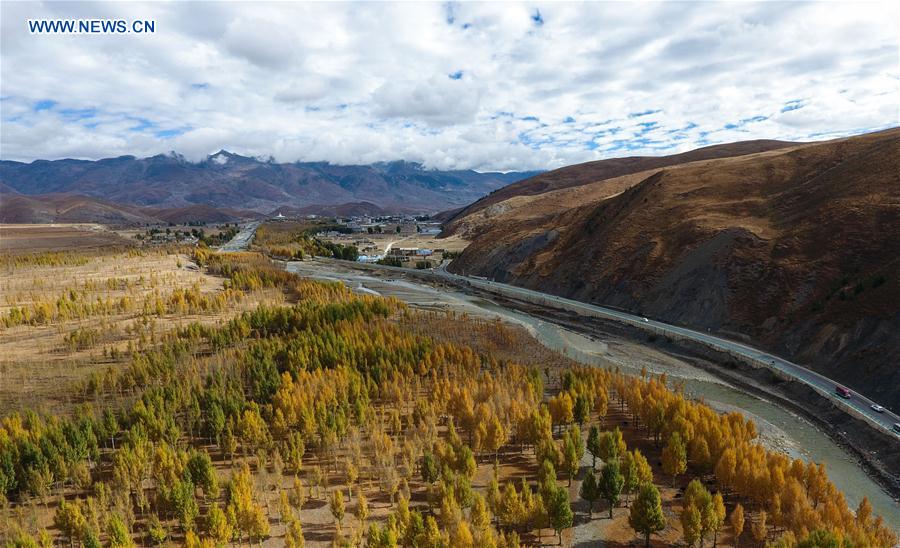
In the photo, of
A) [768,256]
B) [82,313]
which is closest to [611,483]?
[768,256]

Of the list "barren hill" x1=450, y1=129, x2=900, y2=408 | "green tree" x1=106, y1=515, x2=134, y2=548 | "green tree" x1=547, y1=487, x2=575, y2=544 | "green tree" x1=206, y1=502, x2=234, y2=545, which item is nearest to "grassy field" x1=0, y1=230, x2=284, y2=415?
"green tree" x1=106, y1=515, x2=134, y2=548

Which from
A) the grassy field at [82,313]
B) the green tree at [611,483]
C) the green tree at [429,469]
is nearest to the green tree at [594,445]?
the green tree at [611,483]

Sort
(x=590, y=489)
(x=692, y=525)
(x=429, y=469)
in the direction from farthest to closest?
(x=429, y=469) < (x=590, y=489) < (x=692, y=525)

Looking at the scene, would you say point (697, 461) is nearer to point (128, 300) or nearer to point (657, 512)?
point (657, 512)

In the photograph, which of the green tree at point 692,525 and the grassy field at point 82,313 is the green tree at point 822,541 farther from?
the grassy field at point 82,313

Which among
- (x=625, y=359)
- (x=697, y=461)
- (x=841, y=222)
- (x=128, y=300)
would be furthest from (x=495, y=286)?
(x=697, y=461)

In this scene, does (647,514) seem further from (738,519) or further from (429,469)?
(429,469)

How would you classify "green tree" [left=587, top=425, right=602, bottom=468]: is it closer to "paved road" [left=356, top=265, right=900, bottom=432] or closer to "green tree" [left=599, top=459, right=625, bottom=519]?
"green tree" [left=599, top=459, right=625, bottom=519]
